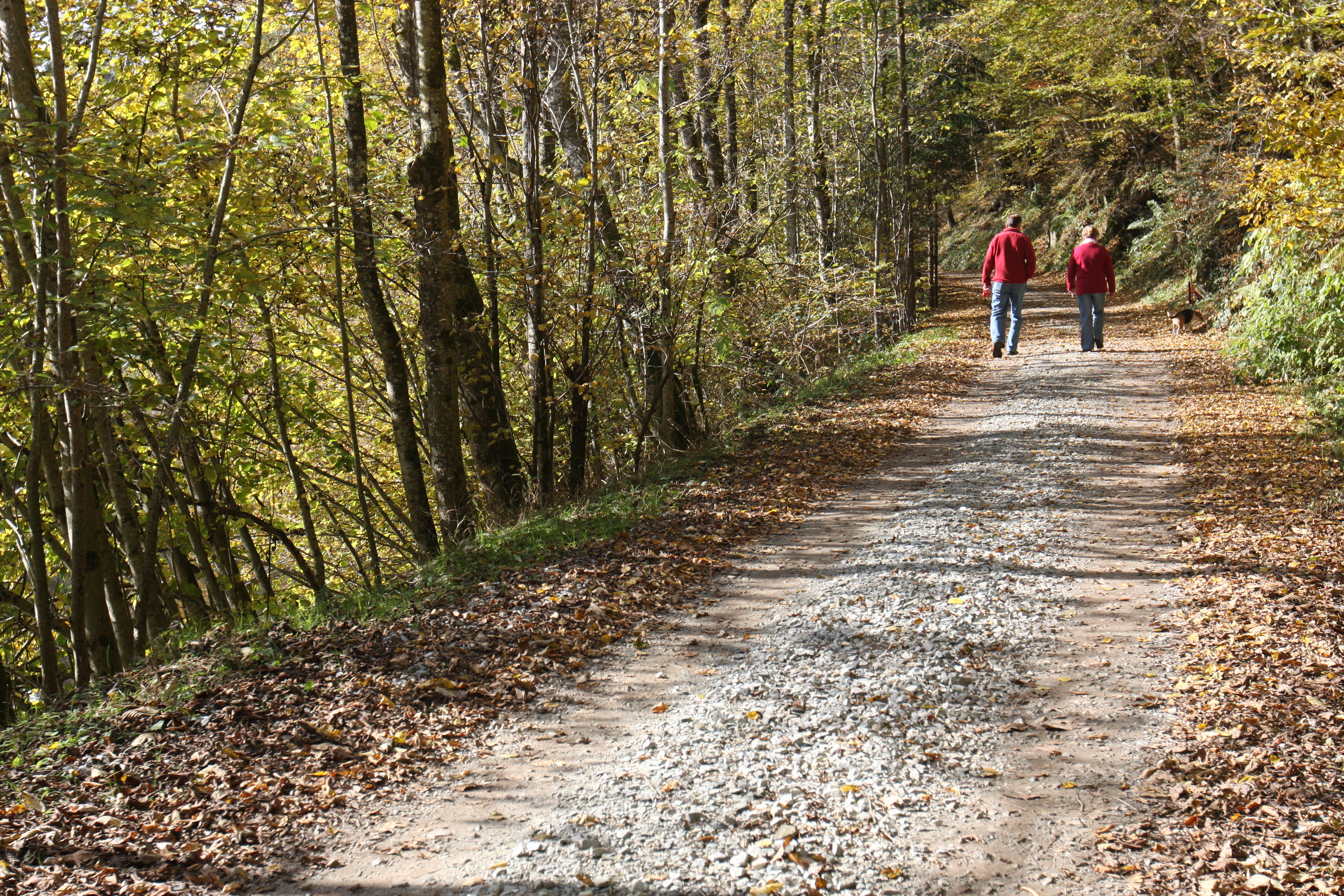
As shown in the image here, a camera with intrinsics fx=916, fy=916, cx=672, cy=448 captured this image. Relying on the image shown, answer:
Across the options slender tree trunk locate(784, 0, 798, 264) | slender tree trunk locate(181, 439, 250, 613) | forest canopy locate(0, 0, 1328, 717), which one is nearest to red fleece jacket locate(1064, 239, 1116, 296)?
forest canopy locate(0, 0, 1328, 717)

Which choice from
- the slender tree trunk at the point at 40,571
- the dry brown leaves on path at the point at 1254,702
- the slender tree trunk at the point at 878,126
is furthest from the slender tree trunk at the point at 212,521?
the slender tree trunk at the point at 878,126

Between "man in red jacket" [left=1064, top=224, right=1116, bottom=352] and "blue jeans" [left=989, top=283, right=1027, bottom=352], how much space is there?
0.82 m

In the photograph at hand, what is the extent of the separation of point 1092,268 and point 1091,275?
4.1 inches

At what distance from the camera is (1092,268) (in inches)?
573

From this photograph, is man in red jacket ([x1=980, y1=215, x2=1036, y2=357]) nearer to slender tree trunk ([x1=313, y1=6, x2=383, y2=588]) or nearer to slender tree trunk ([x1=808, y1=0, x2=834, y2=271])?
slender tree trunk ([x1=808, y1=0, x2=834, y2=271])

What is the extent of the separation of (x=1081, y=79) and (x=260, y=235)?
26863mm

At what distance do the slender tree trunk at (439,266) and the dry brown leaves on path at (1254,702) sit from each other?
608 cm

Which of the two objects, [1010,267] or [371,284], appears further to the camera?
[1010,267]

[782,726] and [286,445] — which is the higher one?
[286,445]

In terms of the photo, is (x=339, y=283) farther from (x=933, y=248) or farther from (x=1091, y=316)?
(x=933, y=248)

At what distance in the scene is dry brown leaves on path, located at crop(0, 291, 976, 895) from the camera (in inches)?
142

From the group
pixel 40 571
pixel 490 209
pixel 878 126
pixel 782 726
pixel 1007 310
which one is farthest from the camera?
pixel 878 126

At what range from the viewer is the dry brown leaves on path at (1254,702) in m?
3.42

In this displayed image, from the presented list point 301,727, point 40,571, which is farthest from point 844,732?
point 40,571
